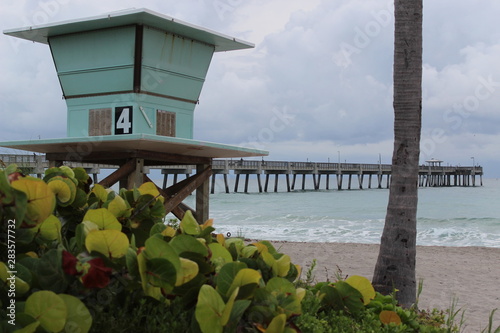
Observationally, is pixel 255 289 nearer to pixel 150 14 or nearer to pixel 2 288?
pixel 2 288

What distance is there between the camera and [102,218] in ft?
4.33

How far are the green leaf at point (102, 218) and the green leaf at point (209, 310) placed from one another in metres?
0.37

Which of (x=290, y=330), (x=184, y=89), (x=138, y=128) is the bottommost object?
(x=290, y=330)

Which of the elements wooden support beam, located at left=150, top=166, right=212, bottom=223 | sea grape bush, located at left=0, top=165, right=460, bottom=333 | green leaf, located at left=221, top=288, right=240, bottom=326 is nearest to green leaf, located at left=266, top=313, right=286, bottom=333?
sea grape bush, located at left=0, top=165, right=460, bottom=333

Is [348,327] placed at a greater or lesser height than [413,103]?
lesser

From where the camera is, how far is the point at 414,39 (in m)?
5.47

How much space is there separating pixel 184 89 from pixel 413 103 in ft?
9.17

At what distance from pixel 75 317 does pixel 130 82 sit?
202 inches

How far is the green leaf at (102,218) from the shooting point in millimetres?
1310

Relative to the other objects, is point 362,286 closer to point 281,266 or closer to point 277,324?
point 281,266

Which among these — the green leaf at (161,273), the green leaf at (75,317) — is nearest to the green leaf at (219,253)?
the green leaf at (161,273)

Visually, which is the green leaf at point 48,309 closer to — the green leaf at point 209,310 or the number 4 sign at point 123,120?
the green leaf at point 209,310

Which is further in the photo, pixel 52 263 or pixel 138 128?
pixel 138 128

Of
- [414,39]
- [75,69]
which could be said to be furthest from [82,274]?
[75,69]
